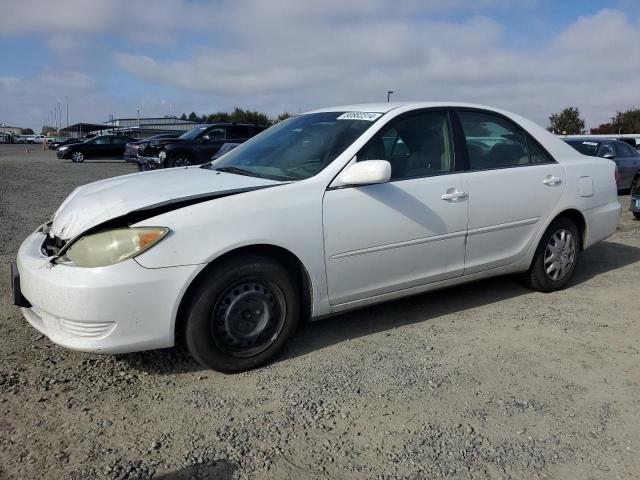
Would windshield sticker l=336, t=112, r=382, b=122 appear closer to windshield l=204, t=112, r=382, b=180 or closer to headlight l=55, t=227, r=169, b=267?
windshield l=204, t=112, r=382, b=180

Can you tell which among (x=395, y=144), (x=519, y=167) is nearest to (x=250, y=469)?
(x=395, y=144)

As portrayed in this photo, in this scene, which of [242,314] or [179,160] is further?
[179,160]

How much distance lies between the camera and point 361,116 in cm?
407

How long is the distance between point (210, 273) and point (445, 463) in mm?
1557

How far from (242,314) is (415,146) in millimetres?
1764

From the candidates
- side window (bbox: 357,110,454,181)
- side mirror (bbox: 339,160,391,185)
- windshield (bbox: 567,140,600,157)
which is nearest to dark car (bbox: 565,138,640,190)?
windshield (bbox: 567,140,600,157)

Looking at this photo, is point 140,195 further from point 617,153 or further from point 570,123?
point 570,123

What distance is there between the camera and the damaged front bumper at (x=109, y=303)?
2.93 metres

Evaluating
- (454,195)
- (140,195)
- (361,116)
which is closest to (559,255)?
(454,195)

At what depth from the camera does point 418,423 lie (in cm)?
286

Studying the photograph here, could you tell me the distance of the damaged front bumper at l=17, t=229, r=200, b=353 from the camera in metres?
2.93

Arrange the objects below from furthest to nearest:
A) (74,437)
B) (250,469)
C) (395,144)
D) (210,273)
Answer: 1. (395,144)
2. (210,273)
3. (74,437)
4. (250,469)

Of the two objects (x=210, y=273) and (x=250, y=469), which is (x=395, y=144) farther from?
(x=250, y=469)

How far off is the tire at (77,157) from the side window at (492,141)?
1063 inches
